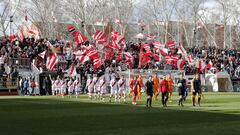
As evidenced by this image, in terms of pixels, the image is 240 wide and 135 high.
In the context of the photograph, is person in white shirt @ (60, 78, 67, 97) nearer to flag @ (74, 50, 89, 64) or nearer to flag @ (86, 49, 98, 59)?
flag @ (86, 49, 98, 59)

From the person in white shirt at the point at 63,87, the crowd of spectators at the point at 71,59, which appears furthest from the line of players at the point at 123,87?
the crowd of spectators at the point at 71,59

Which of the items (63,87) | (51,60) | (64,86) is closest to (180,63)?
(51,60)

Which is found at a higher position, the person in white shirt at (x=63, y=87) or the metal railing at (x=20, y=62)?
Answer: the metal railing at (x=20, y=62)

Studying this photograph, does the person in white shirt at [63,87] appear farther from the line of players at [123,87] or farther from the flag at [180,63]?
the flag at [180,63]

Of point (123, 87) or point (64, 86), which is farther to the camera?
point (64, 86)

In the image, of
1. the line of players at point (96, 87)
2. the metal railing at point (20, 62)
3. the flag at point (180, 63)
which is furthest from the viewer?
the flag at point (180, 63)

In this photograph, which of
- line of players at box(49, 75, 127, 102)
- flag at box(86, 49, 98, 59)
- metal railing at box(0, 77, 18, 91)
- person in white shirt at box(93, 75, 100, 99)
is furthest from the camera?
flag at box(86, 49, 98, 59)

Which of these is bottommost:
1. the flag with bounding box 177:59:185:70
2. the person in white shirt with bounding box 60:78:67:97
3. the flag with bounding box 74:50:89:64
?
the person in white shirt with bounding box 60:78:67:97

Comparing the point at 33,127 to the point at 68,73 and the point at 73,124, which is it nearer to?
the point at 73,124

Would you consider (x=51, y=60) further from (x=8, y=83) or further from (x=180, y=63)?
(x=180, y=63)

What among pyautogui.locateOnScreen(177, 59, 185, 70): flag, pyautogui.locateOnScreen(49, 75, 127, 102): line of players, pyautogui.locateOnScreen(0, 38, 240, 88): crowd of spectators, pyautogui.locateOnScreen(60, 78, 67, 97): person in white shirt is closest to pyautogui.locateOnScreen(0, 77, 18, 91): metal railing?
pyautogui.locateOnScreen(0, 38, 240, 88): crowd of spectators

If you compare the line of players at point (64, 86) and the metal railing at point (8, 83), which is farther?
the metal railing at point (8, 83)

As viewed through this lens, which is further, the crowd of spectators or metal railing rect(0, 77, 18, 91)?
the crowd of spectators

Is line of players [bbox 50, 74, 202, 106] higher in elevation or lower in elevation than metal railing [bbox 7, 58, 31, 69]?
lower
